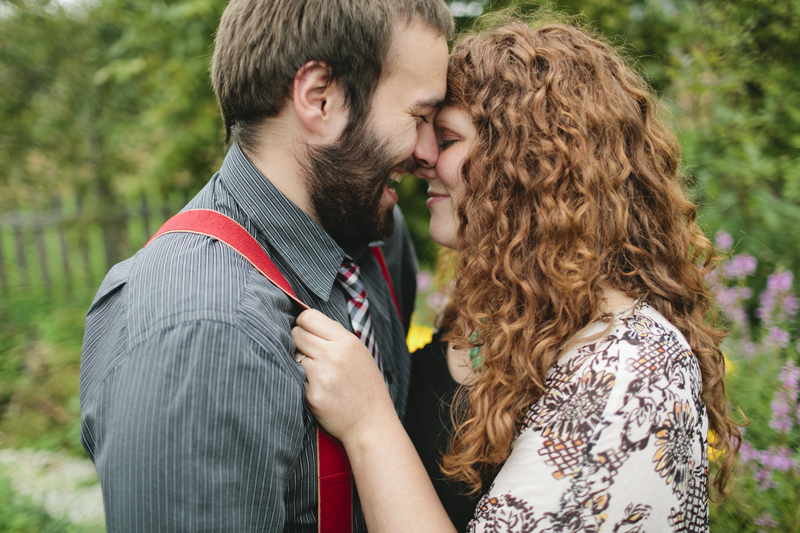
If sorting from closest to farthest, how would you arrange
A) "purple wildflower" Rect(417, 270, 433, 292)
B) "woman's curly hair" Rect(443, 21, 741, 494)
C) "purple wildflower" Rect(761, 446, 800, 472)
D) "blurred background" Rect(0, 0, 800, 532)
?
1. "woman's curly hair" Rect(443, 21, 741, 494)
2. "purple wildflower" Rect(761, 446, 800, 472)
3. "blurred background" Rect(0, 0, 800, 532)
4. "purple wildflower" Rect(417, 270, 433, 292)

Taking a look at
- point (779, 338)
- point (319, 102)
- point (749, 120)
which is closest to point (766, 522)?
point (779, 338)

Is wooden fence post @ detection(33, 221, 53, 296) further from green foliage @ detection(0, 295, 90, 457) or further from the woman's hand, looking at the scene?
the woman's hand

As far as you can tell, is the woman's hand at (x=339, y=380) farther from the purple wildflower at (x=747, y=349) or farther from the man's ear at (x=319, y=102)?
the purple wildflower at (x=747, y=349)

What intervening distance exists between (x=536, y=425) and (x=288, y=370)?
0.63 meters

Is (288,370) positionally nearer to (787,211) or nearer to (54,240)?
(787,211)

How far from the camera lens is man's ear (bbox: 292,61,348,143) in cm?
147

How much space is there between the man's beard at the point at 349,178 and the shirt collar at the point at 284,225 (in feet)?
0.28

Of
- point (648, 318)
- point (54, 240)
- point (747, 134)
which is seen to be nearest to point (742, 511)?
point (648, 318)

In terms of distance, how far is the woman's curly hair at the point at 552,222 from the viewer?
4.54 ft

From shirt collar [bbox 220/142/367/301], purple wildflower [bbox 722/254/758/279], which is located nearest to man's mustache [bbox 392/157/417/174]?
shirt collar [bbox 220/142/367/301]

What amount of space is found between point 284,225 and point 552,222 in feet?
2.53

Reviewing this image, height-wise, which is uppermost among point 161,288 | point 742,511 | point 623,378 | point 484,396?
point 161,288

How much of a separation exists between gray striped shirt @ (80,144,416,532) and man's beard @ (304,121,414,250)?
0.41 m

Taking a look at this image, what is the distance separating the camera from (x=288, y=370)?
1195mm
